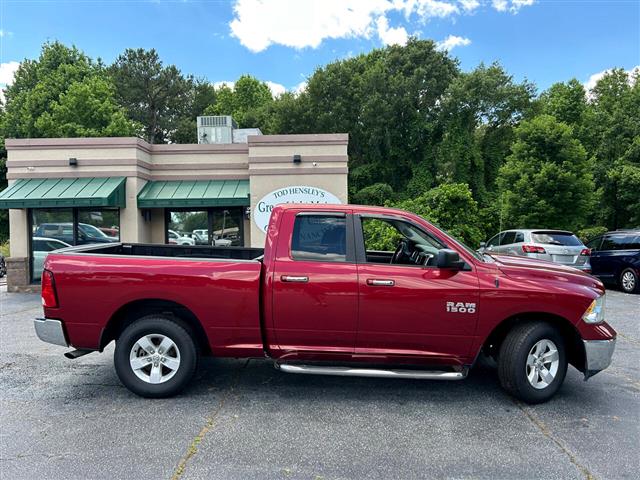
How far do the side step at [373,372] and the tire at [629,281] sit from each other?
33.4 feet

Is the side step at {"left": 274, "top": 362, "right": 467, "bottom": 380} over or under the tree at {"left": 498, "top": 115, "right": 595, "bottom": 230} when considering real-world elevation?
under

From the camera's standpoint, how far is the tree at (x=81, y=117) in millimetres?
27938

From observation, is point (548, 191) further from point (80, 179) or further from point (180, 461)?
point (180, 461)

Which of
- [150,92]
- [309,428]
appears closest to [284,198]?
[309,428]

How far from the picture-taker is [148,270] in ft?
14.7

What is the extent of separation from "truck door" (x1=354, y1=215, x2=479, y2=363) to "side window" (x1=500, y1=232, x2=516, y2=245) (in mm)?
9241

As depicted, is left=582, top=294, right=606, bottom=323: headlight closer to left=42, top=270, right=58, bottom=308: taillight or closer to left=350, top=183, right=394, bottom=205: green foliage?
left=42, top=270, right=58, bottom=308: taillight

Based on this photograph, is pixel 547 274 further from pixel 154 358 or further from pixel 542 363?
pixel 154 358

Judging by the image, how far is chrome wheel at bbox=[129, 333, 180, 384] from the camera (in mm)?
4527

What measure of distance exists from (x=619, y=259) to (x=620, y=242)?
57cm

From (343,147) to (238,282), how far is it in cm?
892

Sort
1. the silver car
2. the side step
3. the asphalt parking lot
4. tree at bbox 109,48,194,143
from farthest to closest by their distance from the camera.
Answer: tree at bbox 109,48,194,143 → the silver car → the side step → the asphalt parking lot

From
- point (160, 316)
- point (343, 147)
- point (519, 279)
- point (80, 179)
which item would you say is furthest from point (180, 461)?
point (80, 179)

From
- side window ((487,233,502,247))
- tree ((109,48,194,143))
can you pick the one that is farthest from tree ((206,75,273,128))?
side window ((487,233,502,247))
